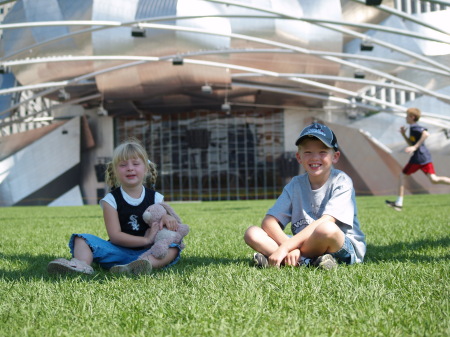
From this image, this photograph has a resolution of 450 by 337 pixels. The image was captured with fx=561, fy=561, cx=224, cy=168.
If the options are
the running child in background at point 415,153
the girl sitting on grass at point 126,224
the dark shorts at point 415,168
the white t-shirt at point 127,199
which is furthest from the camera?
the dark shorts at point 415,168

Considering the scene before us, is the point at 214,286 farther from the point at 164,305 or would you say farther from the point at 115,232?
the point at 115,232

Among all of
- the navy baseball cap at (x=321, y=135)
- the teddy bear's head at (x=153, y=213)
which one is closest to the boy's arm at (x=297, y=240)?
the navy baseball cap at (x=321, y=135)

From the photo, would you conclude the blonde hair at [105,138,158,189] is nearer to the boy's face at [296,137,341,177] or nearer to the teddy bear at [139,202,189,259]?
the teddy bear at [139,202,189,259]

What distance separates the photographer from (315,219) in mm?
4254

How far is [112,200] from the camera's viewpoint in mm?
4527

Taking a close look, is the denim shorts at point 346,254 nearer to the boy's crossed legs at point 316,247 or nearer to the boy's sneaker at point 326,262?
the boy's crossed legs at point 316,247

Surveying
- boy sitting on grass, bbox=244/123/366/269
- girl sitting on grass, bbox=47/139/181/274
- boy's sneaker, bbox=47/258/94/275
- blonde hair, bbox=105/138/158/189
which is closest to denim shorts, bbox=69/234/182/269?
girl sitting on grass, bbox=47/139/181/274

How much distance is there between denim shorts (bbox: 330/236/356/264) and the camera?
4.06 meters

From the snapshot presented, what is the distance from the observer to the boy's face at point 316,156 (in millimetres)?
4129

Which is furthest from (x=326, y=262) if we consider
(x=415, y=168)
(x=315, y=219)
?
(x=415, y=168)

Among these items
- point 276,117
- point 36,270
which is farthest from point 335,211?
point 276,117

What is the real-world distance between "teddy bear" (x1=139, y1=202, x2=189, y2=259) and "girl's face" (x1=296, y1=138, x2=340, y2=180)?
1084mm

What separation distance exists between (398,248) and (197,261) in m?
1.90

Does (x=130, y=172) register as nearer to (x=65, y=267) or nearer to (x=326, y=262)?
(x=65, y=267)
